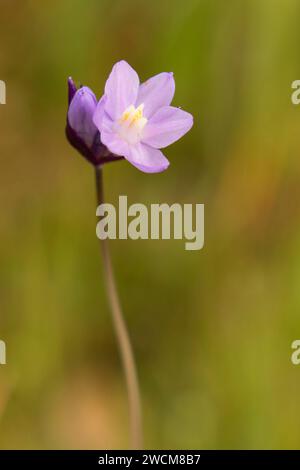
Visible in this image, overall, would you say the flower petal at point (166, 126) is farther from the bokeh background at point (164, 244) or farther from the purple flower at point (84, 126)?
the bokeh background at point (164, 244)

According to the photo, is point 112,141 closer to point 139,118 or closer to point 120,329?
point 139,118

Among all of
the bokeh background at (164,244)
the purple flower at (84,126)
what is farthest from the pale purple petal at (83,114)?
the bokeh background at (164,244)

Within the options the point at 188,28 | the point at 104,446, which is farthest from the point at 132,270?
the point at 188,28

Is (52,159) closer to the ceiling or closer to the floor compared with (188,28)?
closer to the floor

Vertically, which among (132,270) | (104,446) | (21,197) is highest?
(21,197)

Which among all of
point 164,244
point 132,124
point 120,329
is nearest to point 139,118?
point 132,124

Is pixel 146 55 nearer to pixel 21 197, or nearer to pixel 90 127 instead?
pixel 21 197

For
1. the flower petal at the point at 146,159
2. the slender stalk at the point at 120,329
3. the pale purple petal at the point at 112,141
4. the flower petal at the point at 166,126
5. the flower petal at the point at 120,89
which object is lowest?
the slender stalk at the point at 120,329
